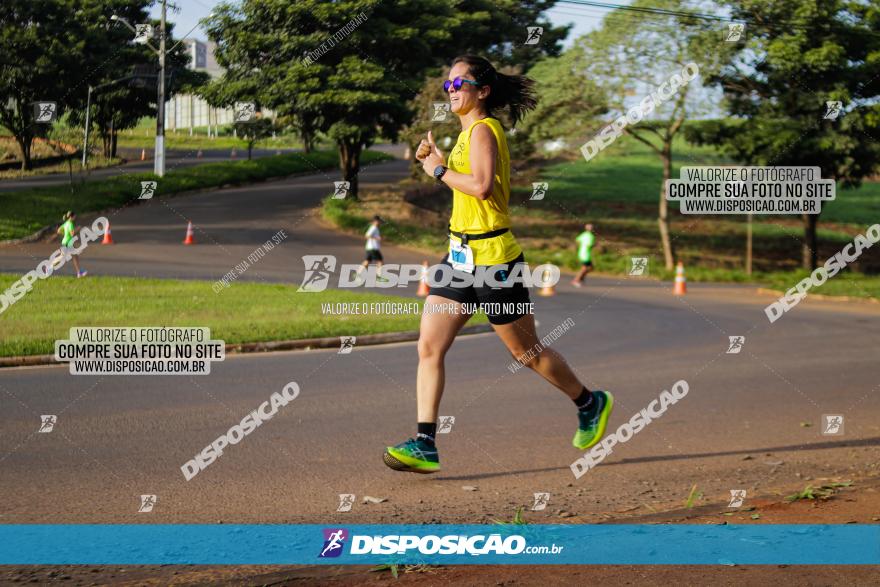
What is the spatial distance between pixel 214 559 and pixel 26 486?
201cm

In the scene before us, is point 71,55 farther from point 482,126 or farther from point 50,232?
point 482,126

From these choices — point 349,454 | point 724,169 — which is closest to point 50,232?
point 724,169

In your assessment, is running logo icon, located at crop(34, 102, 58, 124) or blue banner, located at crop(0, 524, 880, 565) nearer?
blue banner, located at crop(0, 524, 880, 565)

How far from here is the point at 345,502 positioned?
586cm

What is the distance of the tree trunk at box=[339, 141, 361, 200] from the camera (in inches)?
1594

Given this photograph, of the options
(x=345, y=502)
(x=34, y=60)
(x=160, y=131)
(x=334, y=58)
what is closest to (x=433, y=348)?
(x=345, y=502)

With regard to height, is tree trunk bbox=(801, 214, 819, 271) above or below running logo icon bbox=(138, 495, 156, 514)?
below

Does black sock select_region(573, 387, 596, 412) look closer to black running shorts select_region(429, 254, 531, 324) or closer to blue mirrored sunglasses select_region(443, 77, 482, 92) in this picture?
black running shorts select_region(429, 254, 531, 324)

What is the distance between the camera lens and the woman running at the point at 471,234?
5.54 metres

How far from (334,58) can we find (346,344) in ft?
82.8

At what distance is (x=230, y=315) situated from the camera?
16.9 m

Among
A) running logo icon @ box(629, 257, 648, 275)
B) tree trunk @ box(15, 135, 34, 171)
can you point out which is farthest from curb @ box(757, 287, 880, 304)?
tree trunk @ box(15, 135, 34, 171)

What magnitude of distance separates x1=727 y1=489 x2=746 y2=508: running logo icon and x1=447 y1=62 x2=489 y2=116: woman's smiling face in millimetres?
2458

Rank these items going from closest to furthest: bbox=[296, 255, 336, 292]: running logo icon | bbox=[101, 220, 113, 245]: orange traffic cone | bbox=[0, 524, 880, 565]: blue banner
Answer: bbox=[0, 524, 880, 565]: blue banner < bbox=[296, 255, 336, 292]: running logo icon < bbox=[101, 220, 113, 245]: orange traffic cone
